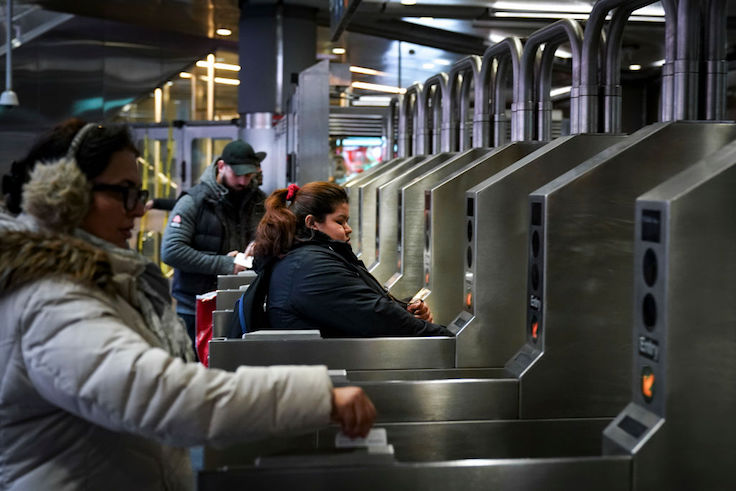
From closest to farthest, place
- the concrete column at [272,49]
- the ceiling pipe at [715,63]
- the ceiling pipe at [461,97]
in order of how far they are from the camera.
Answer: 1. the ceiling pipe at [715,63]
2. the ceiling pipe at [461,97]
3. the concrete column at [272,49]

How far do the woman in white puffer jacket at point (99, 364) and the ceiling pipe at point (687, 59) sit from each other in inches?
47.0

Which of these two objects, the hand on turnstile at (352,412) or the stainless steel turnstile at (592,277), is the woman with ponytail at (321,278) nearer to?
the stainless steel turnstile at (592,277)

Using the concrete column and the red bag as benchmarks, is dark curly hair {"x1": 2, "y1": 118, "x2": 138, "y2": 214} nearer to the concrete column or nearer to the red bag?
the red bag

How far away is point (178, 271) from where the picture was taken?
183 inches

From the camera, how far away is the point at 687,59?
7.25 feet

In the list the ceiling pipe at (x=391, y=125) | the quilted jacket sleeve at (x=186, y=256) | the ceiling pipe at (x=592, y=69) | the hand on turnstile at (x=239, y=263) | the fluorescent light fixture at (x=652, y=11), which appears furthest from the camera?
the fluorescent light fixture at (x=652, y=11)

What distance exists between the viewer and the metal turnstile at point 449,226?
10.2ft

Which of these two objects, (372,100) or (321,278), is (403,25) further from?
(321,278)

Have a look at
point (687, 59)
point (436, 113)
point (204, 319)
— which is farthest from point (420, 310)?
point (436, 113)

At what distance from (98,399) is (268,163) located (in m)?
9.06

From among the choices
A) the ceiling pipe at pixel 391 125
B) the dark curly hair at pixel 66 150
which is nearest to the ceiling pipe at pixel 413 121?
the ceiling pipe at pixel 391 125

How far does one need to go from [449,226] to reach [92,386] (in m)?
1.99

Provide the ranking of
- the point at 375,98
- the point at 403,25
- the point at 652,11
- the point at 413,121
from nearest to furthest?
the point at 413,121 → the point at 652,11 → the point at 403,25 → the point at 375,98

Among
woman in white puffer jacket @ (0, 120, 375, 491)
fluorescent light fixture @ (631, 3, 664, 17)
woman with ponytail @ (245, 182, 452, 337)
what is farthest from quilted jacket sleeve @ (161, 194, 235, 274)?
fluorescent light fixture @ (631, 3, 664, 17)
